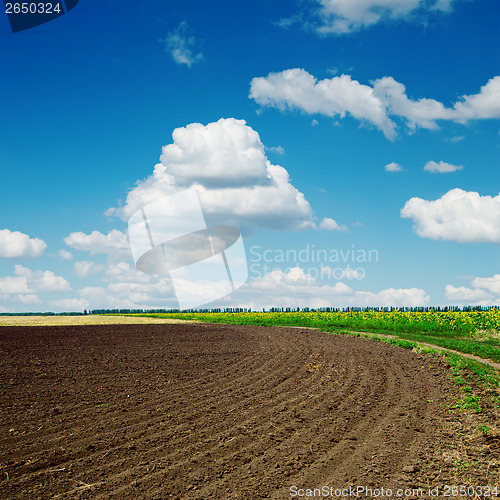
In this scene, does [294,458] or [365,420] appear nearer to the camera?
[294,458]

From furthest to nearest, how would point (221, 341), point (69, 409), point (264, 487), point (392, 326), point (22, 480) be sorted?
1. point (392, 326)
2. point (221, 341)
3. point (69, 409)
4. point (22, 480)
5. point (264, 487)

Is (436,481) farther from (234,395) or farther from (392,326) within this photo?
(392,326)

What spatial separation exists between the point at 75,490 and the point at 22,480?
3.28ft

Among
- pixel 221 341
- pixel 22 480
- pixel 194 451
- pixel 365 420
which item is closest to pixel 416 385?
pixel 365 420

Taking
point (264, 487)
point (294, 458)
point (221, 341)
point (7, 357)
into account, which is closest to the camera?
point (264, 487)

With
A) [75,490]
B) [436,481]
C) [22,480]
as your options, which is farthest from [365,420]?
[22,480]

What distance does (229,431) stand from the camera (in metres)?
8.45

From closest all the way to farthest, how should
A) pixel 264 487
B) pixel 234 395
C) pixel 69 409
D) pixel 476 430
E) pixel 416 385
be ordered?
pixel 264 487, pixel 476 430, pixel 69 409, pixel 234 395, pixel 416 385

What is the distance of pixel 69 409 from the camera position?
1016 cm

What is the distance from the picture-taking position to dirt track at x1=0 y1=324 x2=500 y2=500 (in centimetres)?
645

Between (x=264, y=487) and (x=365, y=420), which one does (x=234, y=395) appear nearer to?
(x=365, y=420)

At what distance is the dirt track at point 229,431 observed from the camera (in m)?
6.45

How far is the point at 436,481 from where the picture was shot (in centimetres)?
635

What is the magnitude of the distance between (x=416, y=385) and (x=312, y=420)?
190 inches
